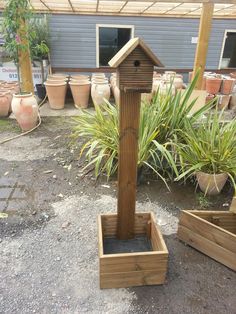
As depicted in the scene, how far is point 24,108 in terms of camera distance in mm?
3809

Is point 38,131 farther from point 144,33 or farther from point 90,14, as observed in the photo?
point 144,33

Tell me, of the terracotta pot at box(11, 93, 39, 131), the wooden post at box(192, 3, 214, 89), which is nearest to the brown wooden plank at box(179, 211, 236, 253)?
the wooden post at box(192, 3, 214, 89)

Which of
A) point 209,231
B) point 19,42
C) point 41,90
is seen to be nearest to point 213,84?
point 41,90

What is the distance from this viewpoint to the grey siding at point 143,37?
6.90m

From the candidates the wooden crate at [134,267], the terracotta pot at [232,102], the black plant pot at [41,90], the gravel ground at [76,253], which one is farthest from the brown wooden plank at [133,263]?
the terracotta pot at [232,102]

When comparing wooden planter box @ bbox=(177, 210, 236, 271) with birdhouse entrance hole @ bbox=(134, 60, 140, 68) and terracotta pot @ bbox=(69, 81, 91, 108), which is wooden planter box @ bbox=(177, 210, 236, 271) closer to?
birdhouse entrance hole @ bbox=(134, 60, 140, 68)

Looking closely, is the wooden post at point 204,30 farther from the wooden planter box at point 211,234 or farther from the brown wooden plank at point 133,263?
the brown wooden plank at point 133,263

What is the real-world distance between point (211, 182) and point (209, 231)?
692 mm

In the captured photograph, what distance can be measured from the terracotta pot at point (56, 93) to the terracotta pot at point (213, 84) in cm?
355

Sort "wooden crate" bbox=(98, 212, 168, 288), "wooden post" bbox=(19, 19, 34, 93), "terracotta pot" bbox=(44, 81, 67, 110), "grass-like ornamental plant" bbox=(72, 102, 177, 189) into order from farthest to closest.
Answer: "terracotta pot" bbox=(44, 81, 67, 110)
"wooden post" bbox=(19, 19, 34, 93)
"grass-like ornamental plant" bbox=(72, 102, 177, 189)
"wooden crate" bbox=(98, 212, 168, 288)

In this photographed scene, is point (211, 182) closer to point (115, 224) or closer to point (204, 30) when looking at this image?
point (115, 224)

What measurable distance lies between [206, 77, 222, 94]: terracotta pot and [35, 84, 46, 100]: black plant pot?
158 inches

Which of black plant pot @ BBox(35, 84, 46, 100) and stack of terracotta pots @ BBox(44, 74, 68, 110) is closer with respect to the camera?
stack of terracotta pots @ BBox(44, 74, 68, 110)

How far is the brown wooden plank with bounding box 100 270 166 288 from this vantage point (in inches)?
56.3
